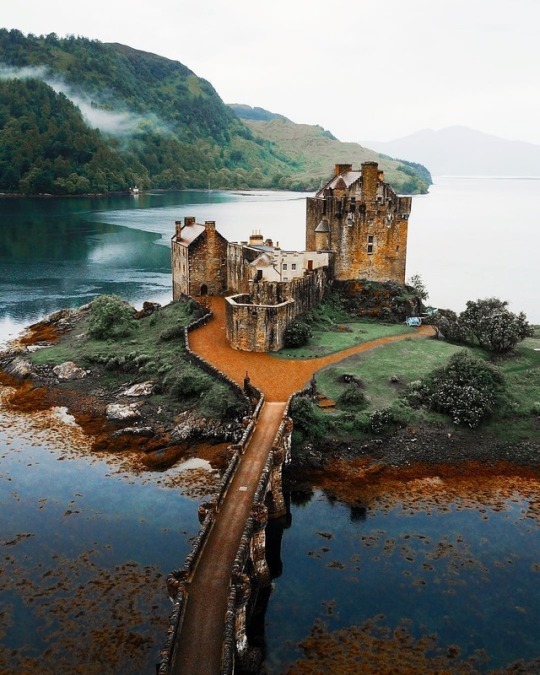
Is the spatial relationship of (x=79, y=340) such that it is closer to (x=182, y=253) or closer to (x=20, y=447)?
(x=182, y=253)

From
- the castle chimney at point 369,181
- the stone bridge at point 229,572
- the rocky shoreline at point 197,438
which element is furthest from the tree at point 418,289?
the stone bridge at point 229,572

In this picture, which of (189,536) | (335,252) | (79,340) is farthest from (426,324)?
(189,536)

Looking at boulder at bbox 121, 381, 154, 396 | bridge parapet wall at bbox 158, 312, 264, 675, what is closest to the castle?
boulder at bbox 121, 381, 154, 396

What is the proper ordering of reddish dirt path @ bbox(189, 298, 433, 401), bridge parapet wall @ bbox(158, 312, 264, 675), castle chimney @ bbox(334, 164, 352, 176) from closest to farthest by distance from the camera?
bridge parapet wall @ bbox(158, 312, 264, 675) → reddish dirt path @ bbox(189, 298, 433, 401) → castle chimney @ bbox(334, 164, 352, 176)

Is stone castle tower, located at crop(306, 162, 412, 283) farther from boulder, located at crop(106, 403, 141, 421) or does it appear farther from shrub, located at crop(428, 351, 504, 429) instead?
boulder, located at crop(106, 403, 141, 421)

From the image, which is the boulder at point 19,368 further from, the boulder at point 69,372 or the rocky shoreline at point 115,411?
the boulder at point 69,372

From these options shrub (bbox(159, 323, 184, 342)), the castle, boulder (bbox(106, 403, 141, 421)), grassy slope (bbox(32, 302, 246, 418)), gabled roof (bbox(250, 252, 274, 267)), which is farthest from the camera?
the castle
